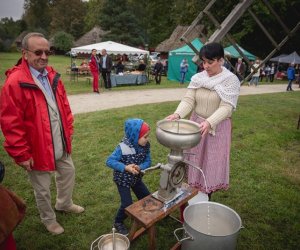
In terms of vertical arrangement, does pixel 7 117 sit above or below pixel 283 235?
above

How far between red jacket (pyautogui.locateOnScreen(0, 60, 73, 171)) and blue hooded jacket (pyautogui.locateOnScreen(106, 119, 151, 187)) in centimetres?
68

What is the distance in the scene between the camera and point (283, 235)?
3.36 m

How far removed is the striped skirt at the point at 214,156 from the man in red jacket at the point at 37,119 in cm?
149

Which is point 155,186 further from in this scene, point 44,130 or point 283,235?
point 44,130

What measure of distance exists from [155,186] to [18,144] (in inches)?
91.0

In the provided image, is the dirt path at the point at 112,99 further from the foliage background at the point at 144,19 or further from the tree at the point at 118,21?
the tree at the point at 118,21

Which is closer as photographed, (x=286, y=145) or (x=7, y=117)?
(x=7, y=117)

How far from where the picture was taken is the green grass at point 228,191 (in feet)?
10.6

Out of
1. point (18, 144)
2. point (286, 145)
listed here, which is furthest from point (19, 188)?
point (286, 145)

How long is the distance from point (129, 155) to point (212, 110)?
3.42 ft

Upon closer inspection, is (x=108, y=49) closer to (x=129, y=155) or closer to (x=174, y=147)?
(x=129, y=155)

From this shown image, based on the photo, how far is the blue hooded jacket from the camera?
2730mm

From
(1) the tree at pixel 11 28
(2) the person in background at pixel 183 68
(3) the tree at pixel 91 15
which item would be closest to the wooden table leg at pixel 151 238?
(2) the person in background at pixel 183 68

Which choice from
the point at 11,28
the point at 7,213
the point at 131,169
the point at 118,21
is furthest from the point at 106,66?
the point at 11,28
